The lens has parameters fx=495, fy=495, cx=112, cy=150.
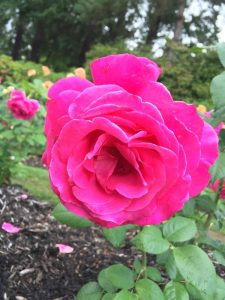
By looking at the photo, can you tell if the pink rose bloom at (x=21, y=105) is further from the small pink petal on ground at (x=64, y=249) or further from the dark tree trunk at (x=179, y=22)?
the dark tree trunk at (x=179, y=22)

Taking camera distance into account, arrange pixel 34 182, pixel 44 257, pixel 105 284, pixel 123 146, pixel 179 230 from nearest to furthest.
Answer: pixel 123 146, pixel 179 230, pixel 105 284, pixel 44 257, pixel 34 182

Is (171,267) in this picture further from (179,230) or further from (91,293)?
(91,293)

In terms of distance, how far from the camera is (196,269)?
105 cm

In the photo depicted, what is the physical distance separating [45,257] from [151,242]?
125 cm

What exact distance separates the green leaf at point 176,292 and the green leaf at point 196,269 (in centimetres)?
13

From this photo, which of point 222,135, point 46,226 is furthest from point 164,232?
point 46,226

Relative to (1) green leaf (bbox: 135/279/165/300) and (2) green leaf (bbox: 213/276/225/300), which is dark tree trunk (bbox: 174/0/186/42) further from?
(1) green leaf (bbox: 135/279/165/300)

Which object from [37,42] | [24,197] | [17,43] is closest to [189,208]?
[24,197]

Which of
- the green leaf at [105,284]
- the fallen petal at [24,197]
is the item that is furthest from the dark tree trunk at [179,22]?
the green leaf at [105,284]

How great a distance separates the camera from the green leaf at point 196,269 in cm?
104

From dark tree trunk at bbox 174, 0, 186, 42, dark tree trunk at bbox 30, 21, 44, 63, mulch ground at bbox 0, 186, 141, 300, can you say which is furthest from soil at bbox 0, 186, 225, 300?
dark tree trunk at bbox 30, 21, 44, 63

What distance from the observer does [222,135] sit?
126 centimetres

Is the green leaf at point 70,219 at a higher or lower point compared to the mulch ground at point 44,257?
higher

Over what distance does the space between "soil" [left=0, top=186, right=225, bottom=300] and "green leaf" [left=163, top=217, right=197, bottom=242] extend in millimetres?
924
